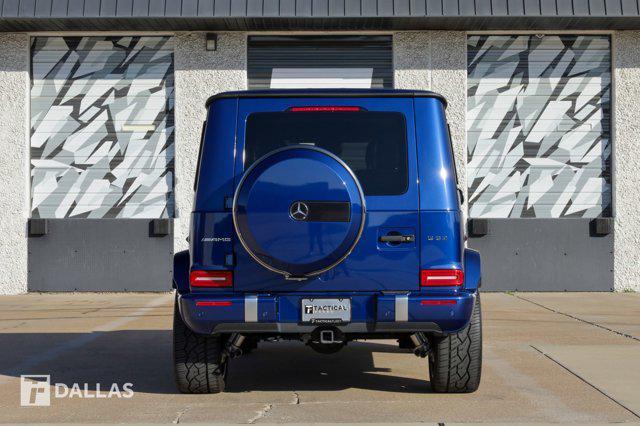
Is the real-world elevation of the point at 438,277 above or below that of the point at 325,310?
above

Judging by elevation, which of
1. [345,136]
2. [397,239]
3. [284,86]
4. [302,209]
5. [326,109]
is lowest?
[397,239]

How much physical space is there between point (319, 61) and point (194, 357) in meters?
9.42

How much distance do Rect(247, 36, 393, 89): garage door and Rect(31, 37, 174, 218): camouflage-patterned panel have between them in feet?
4.83

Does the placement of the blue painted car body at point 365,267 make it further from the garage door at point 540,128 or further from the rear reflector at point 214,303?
the garage door at point 540,128

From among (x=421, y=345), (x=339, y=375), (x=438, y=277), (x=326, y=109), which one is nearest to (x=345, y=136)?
(x=326, y=109)

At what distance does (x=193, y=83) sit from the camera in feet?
49.2

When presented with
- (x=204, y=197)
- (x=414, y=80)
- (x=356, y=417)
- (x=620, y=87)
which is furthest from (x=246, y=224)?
(x=620, y=87)

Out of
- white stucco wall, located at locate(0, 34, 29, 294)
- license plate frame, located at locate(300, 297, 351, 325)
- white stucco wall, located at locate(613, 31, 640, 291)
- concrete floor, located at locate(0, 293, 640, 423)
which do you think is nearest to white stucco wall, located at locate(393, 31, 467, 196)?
white stucco wall, located at locate(613, 31, 640, 291)

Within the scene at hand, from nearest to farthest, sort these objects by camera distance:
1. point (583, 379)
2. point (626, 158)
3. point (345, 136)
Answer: point (345, 136) < point (583, 379) < point (626, 158)

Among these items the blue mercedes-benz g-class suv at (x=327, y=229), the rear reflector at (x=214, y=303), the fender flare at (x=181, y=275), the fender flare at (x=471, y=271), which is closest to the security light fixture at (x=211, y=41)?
the blue mercedes-benz g-class suv at (x=327, y=229)

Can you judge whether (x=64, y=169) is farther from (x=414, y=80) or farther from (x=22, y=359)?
(x=22, y=359)

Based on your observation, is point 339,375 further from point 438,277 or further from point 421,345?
point 438,277

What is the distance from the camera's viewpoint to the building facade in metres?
14.8

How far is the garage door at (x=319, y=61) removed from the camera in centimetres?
1502
